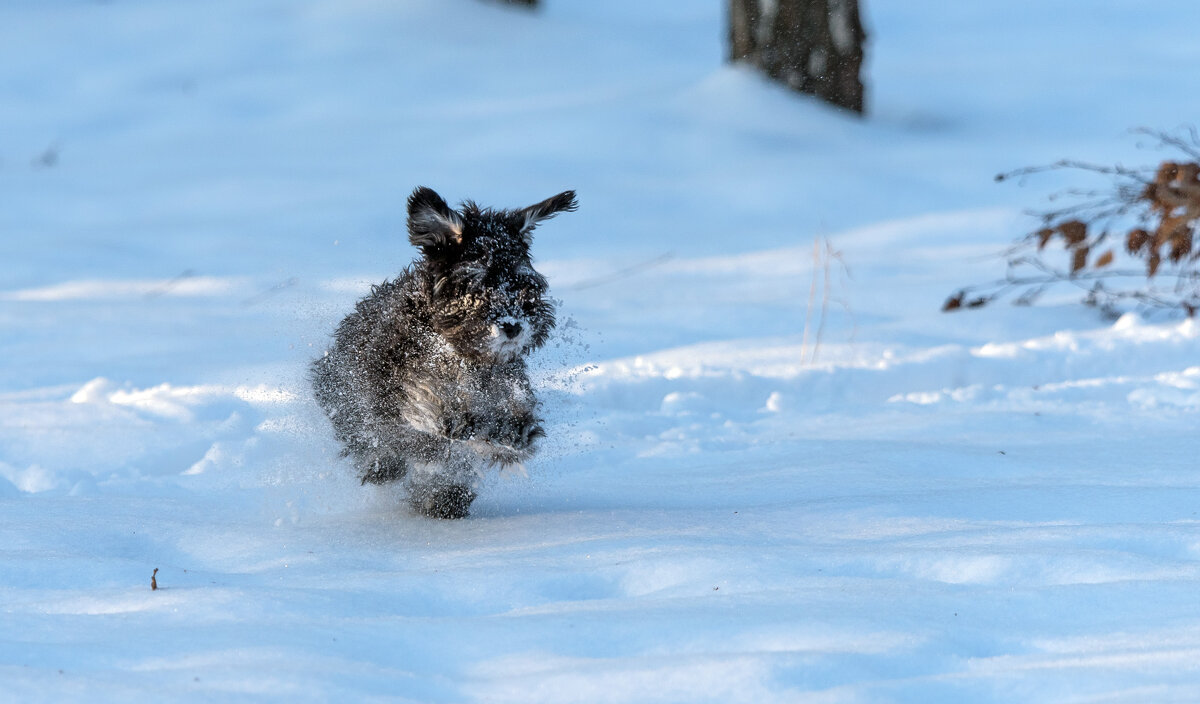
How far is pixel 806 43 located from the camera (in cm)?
1058

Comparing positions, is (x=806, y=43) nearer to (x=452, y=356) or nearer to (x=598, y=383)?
(x=598, y=383)

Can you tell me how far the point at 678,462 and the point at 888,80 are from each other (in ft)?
30.8

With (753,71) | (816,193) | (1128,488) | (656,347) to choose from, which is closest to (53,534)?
(1128,488)

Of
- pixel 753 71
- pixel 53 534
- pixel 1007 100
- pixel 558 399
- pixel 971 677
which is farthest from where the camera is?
pixel 1007 100

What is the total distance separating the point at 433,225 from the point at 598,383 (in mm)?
2036

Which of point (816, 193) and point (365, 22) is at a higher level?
point (365, 22)

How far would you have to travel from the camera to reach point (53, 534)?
10.7 feet

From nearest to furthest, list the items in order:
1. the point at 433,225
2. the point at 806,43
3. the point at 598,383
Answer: the point at 433,225, the point at 598,383, the point at 806,43

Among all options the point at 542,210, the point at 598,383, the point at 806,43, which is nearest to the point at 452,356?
the point at 542,210

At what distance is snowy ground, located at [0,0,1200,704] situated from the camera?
7.77 feet

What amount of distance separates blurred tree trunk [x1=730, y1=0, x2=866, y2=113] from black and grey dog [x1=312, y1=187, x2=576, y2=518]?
7.21 metres

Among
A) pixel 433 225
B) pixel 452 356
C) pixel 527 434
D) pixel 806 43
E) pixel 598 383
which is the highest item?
pixel 433 225

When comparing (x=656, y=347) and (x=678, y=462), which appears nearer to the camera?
(x=678, y=462)

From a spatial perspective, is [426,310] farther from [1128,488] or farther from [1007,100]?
[1007,100]
